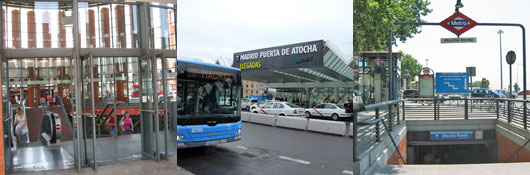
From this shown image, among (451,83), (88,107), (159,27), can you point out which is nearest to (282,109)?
(159,27)

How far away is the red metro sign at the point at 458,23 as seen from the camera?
3586mm

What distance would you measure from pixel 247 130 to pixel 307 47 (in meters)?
0.67

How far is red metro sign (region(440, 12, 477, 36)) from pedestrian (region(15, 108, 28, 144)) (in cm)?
498

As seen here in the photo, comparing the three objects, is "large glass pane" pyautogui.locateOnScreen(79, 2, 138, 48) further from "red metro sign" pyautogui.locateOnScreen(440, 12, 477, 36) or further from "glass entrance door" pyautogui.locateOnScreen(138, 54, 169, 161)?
"red metro sign" pyautogui.locateOnScreen(440, 12, 477, 36)

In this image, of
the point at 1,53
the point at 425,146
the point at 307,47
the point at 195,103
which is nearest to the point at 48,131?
the point at 1,53

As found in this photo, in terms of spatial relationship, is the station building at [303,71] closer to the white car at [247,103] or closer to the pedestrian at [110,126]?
the white car at [247,103]

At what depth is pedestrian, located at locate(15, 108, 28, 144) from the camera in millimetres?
3697

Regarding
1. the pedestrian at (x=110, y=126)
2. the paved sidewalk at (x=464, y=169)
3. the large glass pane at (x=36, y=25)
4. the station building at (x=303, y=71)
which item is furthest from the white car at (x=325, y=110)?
the pedestrian at (x=110, y=126)

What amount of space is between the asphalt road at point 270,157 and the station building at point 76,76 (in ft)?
5.58

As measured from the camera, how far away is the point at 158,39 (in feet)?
11.0

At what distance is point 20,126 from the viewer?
3766mm

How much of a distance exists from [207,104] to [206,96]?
6 centimetres

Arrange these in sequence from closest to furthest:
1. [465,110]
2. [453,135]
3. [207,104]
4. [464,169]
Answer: [207,104], [464,169], [453,135], [465,110]

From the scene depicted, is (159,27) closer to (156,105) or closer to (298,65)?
(156,105)
